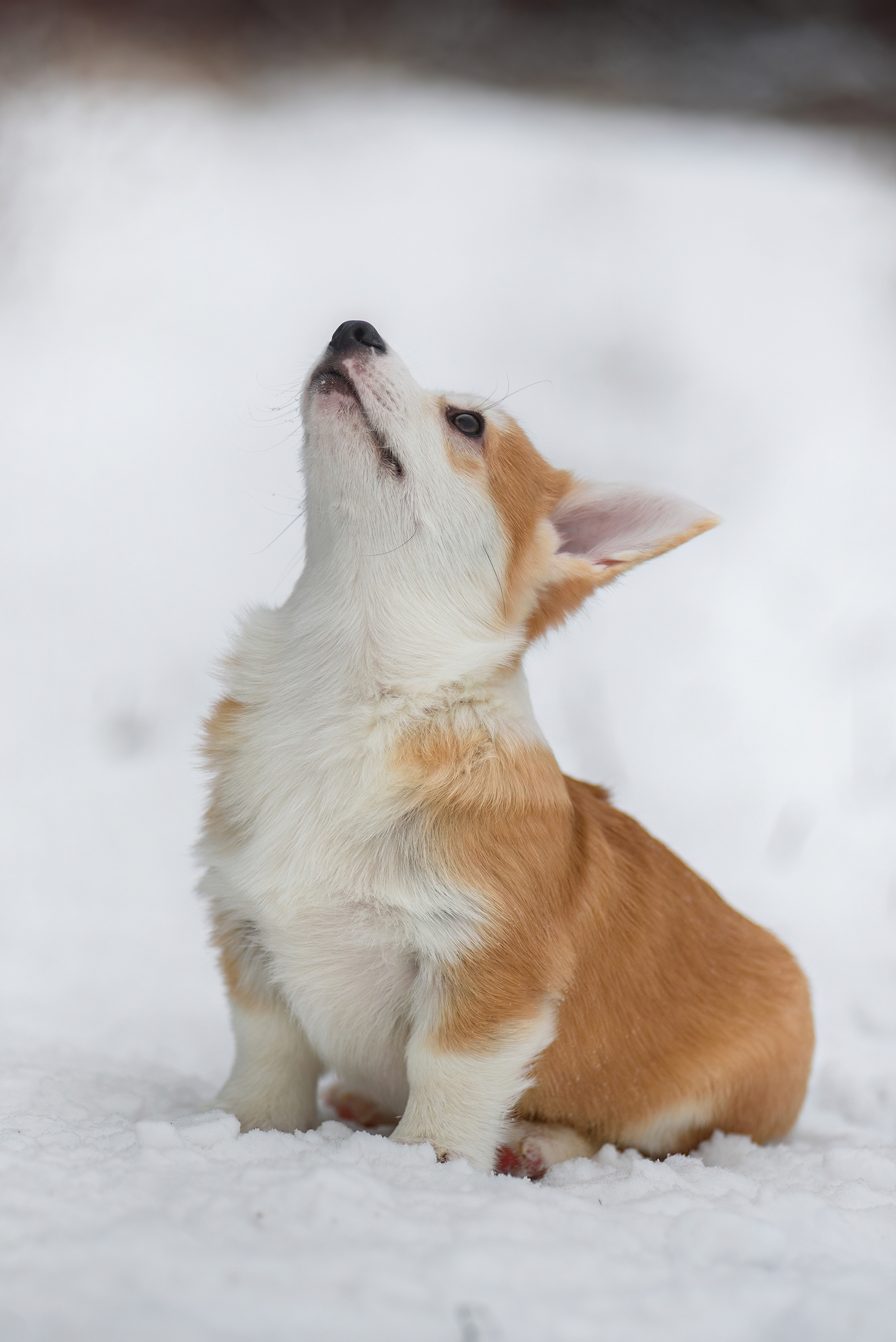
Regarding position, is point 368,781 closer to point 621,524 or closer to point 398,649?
point 398,649

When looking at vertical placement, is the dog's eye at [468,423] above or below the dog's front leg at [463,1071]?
above

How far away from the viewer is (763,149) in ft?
26.2

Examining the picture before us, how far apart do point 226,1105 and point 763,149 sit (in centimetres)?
732

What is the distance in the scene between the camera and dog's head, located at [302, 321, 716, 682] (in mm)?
2678

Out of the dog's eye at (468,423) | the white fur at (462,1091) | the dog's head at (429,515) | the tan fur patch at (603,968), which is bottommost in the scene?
the white fur at (462,1091)

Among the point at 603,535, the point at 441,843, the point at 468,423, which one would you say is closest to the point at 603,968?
the point at 441,843

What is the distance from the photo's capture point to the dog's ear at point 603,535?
112 inches

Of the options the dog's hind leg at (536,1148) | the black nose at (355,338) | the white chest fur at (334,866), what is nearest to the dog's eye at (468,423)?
the black nose at (355,338)

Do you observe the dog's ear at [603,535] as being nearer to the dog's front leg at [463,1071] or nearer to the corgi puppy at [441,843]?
the corgi puppy at [441,843]

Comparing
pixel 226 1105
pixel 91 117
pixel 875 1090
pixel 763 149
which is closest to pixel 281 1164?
pixel 226 1105

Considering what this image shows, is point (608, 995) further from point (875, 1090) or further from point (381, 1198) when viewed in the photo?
point (875, 1090)

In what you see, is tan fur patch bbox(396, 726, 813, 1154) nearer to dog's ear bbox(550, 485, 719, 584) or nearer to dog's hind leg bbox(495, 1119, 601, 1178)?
dog's hind leg bbox(495, 1119, 601, 1178)

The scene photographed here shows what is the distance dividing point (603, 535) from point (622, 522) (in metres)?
0.06

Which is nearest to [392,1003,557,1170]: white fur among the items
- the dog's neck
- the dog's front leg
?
the dog's front leg
